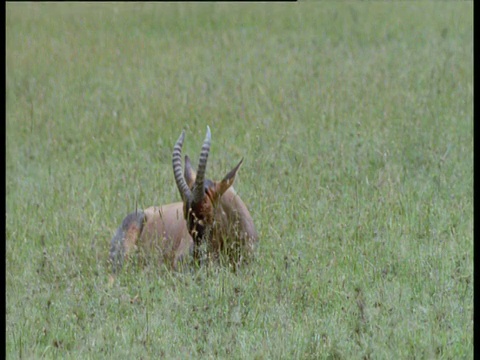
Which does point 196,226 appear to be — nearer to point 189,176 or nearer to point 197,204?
point 197,204

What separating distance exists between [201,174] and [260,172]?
2071 mm

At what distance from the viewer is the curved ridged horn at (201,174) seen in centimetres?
791

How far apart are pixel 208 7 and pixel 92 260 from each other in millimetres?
11597

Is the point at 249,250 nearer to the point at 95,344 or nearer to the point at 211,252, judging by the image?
the point at 211,252

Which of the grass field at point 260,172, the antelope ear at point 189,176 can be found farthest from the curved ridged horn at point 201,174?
the grass field at point 260,172

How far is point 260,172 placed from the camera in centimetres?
996

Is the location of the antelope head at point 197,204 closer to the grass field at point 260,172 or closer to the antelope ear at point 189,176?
the antelope ear at point 189,176

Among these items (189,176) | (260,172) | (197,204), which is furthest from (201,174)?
(260,172)

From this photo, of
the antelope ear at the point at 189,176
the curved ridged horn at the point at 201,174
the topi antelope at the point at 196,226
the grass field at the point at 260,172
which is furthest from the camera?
the antelope ear at the point at 189,176

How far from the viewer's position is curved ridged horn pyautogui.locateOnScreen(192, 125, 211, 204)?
791 cm

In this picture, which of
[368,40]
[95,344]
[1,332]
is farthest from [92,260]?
[368,40]

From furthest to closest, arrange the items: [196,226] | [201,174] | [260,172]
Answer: [260,172] < [196,226] < [201,174]

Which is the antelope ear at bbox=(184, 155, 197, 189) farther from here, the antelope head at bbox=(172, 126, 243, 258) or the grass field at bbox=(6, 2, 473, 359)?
the grass field at bbox=(6, 2, 473, 359)

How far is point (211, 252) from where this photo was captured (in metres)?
8.19
